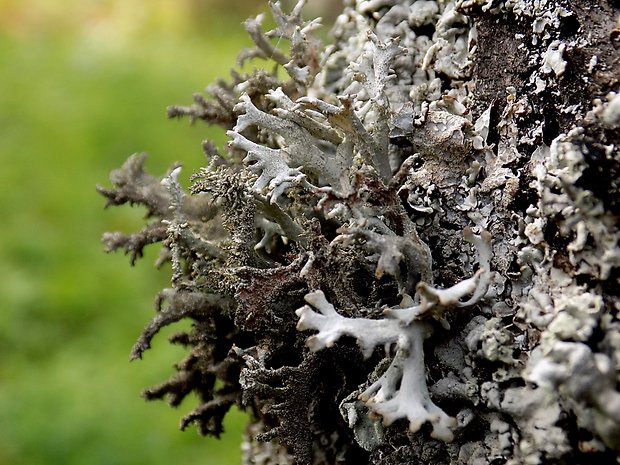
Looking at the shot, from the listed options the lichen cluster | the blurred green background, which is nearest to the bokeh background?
the blurred green background

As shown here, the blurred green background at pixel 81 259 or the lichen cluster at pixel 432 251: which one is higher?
the blurred green background at pixel 81 259

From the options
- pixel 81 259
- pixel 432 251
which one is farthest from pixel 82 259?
pixel 432 251

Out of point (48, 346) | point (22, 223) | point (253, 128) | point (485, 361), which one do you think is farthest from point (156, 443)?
point (485, 361)

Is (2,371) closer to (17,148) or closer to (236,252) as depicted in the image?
(17,148)

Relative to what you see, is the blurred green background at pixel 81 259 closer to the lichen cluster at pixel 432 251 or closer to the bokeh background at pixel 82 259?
the bokeh background at pixel 82 259

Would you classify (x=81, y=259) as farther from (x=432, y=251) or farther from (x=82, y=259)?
(x=432, y=251)

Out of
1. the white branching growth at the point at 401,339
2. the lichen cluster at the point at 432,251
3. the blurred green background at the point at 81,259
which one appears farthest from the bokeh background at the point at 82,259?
the white branching growth at the point at 401,339
